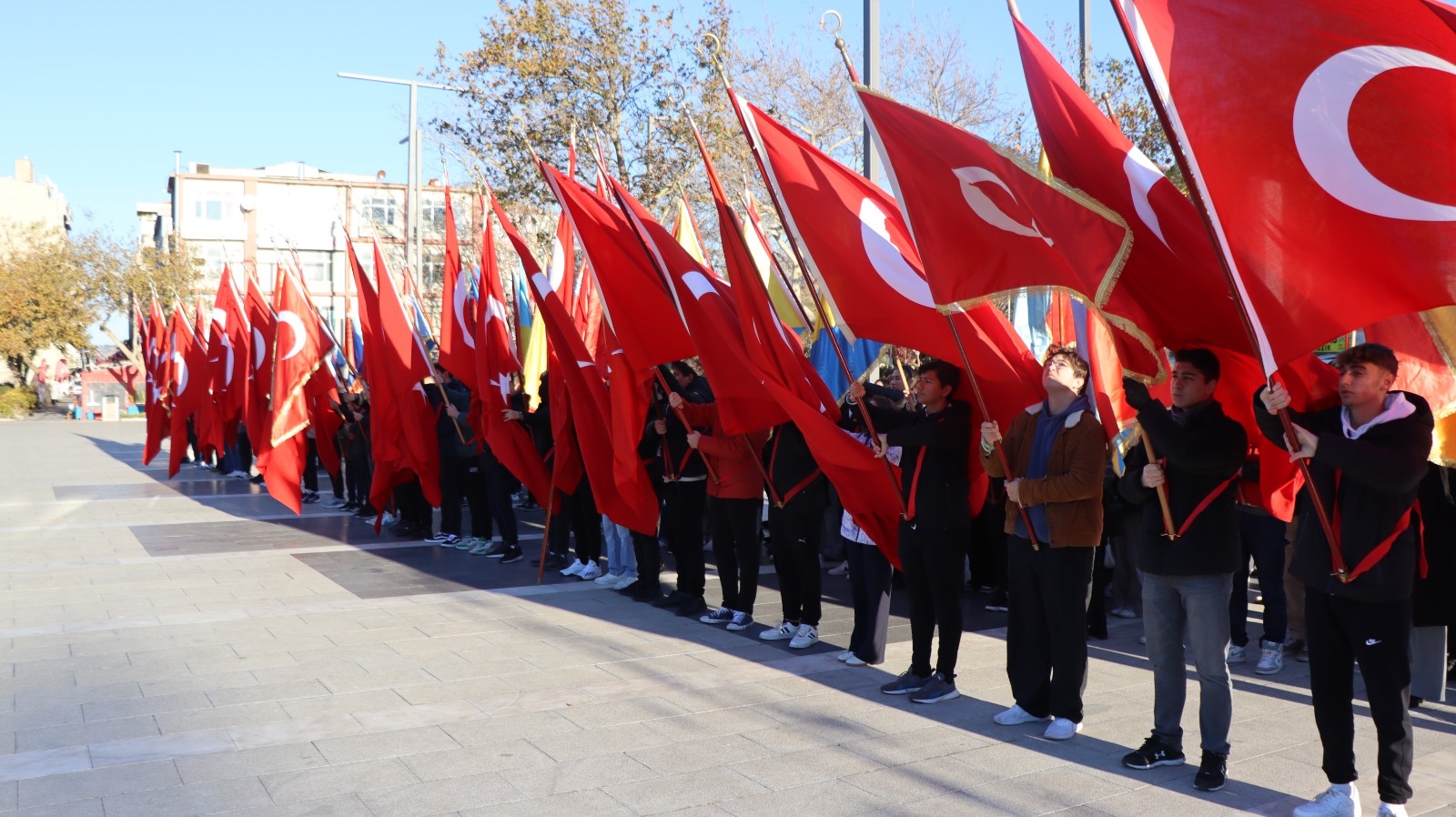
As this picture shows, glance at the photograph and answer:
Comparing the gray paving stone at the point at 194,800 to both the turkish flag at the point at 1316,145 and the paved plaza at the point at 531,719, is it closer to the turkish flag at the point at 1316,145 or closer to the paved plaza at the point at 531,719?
the paved plaza at the point at 531,719

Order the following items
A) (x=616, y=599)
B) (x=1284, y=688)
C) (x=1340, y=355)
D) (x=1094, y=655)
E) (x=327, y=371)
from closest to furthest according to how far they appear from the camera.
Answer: (x=1340, y=355), (x=1284, y=688), (x=1094, y=655), (x=616, y=599), (x=327, y=371)

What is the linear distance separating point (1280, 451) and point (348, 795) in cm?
437

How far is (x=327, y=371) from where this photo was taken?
15.1m

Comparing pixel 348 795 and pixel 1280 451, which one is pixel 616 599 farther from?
pixel 1280 451

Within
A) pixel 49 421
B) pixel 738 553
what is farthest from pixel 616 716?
pixel 49 421

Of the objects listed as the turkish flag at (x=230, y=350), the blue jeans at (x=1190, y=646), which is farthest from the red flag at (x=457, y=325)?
the blue jeans at (x=1190, y=646)

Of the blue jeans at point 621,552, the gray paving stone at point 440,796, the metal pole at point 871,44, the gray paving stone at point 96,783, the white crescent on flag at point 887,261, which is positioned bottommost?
the gray paving stone at point 96,783

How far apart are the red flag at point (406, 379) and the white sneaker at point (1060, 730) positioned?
810 centimetres

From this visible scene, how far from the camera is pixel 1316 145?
169 inches

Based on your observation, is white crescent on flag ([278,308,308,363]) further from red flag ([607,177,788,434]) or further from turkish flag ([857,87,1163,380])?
turkish flag ([857,87,1163,380])

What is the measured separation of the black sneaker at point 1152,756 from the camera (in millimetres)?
5406

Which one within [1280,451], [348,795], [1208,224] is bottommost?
[348,795]

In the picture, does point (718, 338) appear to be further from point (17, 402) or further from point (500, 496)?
point (17, 402)

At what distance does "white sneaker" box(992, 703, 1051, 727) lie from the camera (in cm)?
612
